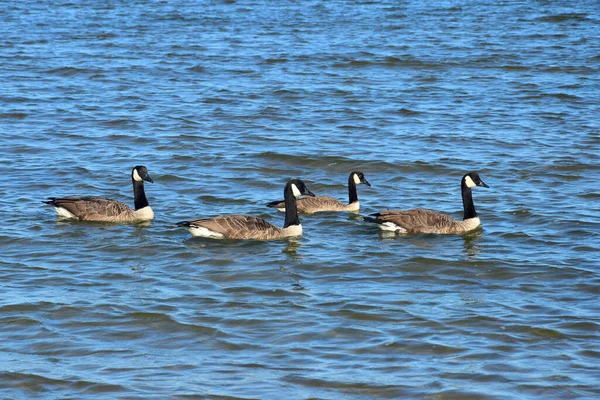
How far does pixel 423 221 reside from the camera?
14180mm

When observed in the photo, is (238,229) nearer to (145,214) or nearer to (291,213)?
(291,213)

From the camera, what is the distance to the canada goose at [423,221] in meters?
14.1

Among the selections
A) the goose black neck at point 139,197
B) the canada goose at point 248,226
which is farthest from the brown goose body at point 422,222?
the goose black neck at point 139,197

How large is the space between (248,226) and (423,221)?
2.31 meters

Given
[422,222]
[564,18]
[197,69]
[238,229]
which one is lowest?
[422,222]

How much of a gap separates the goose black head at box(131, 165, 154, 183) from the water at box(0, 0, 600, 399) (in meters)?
0.54

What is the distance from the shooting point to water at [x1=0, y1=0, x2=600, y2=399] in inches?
375

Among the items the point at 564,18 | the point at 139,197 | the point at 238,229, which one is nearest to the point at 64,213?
the point at 139,197

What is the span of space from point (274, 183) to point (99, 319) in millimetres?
6968

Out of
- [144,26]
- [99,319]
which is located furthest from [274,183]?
[144,26]

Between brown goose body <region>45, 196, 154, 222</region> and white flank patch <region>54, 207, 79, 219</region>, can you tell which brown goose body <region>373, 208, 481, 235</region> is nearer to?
brown goose body <region>45, 196, 154, 222</region>

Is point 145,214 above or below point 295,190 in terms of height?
below

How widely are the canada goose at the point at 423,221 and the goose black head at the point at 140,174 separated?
3181 millimetres

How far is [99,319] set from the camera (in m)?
10.6
